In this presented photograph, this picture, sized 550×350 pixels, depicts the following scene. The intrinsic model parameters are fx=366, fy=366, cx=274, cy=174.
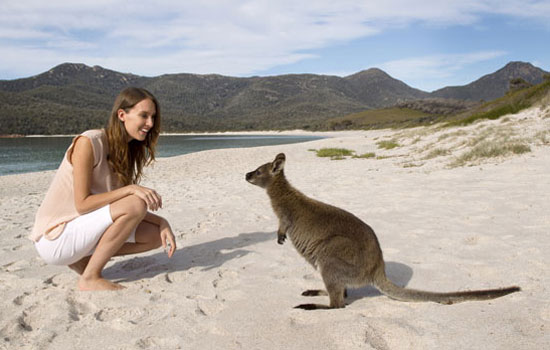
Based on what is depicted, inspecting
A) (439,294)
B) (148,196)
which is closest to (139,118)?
(148,196)

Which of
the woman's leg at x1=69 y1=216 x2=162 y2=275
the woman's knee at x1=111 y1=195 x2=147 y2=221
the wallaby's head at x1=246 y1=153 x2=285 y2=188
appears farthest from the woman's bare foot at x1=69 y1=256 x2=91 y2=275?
the wallaby's head at x1=246 y1=153 x2=285 y2=188

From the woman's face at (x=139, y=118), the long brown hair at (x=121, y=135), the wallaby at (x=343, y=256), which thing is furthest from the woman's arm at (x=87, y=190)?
the wallaby at (x=343, y=256)

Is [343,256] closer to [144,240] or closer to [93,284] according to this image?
[144,240]

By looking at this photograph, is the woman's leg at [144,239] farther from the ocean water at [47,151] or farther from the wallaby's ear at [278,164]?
the ocean water at [47,151]

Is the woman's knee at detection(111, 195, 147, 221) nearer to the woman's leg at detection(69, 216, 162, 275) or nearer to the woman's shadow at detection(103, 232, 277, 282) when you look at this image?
the woman's leg at detection(69, 216, 162, 275)

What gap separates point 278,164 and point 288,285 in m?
1.11

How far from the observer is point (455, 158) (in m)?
10.5

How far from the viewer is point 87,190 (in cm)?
308

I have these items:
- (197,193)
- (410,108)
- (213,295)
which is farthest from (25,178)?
(410,108)

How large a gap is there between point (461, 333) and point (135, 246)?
2.89 meters

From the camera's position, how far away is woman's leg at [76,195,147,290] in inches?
123

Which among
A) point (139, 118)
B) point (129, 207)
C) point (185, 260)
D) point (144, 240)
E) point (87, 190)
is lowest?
point (185, 260)

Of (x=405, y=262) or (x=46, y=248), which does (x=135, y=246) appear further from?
(x=405, y=262)

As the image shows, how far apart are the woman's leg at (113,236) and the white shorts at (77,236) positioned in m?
0.06
